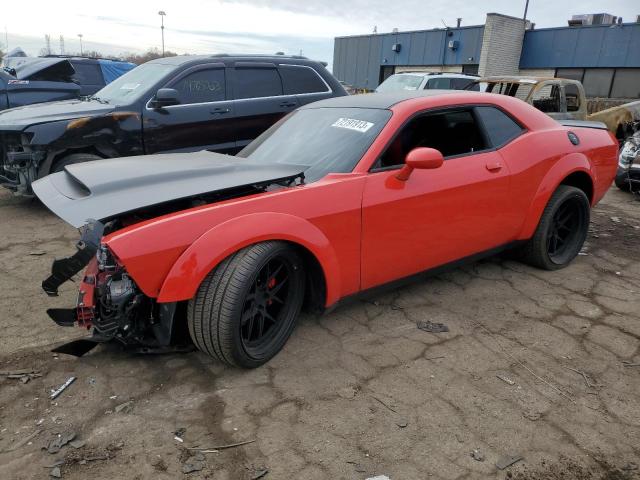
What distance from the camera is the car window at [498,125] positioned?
3678 millimetres

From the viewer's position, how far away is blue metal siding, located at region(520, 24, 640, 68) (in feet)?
65.5

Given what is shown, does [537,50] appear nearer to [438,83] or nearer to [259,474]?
[438,83]

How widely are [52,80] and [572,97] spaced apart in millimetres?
9320

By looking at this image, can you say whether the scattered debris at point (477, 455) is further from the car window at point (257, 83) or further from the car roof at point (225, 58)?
the car roof at point (225, 58)

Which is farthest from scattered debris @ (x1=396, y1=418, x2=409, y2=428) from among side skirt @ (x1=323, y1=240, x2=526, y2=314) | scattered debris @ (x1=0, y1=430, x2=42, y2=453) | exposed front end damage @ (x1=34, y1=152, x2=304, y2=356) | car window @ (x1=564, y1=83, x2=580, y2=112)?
car window @ (x1=564, y1=83, x2=580, y2=112)

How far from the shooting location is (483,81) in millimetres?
9297

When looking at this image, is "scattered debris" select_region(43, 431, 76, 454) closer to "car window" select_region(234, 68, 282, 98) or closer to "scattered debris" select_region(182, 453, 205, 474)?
"scattered debris" select_region(182, 453, 205, 474)

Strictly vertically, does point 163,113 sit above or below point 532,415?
above

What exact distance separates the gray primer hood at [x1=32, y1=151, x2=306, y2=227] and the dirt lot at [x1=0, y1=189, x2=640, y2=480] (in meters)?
0.93

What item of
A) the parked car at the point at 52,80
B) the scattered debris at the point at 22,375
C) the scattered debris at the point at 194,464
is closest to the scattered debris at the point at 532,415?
the scattered debris at the point at 194,464

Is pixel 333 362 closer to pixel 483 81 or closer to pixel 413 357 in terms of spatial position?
pixel 413 357

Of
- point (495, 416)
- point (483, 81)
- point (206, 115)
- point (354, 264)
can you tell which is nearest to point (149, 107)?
point (206, 115)

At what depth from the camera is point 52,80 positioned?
8.85 m

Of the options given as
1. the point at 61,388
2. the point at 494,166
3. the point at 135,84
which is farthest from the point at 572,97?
the point at 61,388
